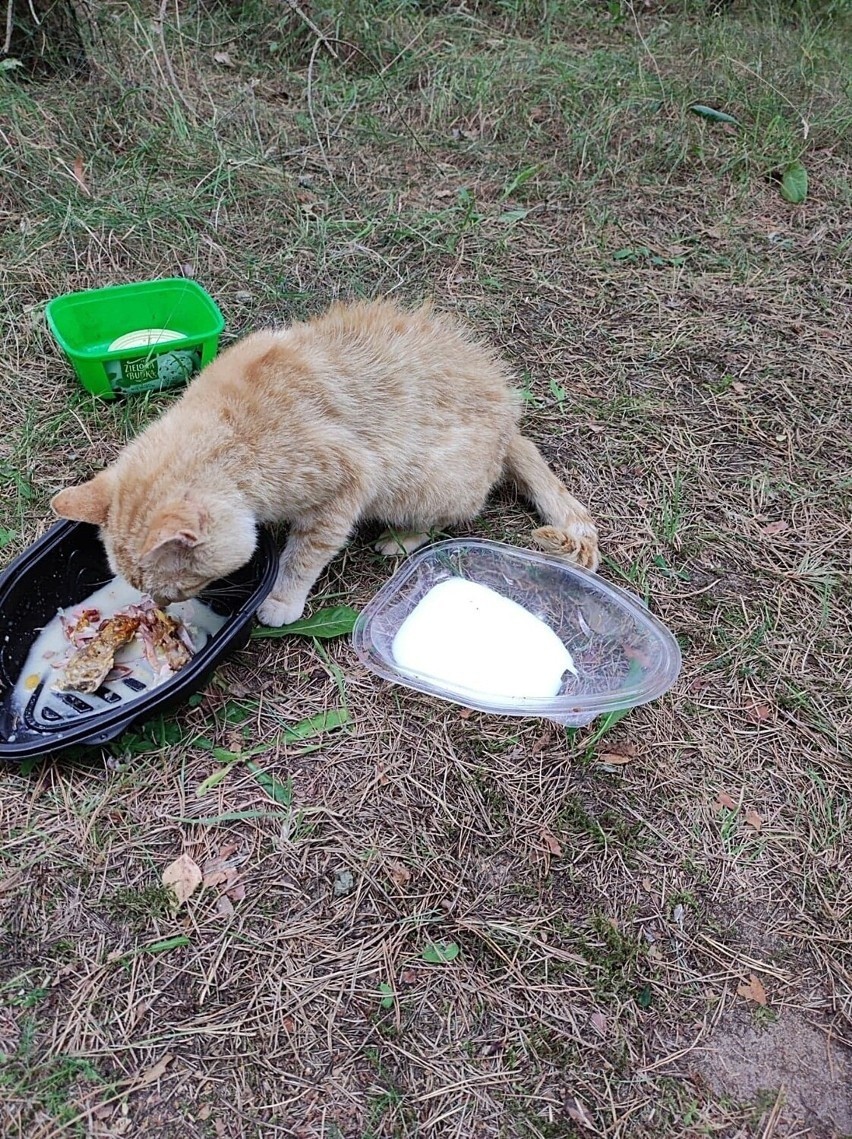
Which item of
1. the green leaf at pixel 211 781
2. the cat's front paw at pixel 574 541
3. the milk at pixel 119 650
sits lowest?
the green leaf at pixel 211 781

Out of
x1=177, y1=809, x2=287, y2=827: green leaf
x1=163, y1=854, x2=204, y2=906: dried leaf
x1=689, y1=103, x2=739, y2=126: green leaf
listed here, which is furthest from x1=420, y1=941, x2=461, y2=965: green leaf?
x1=689, y1=103, x2=739, y2=126: green leaf

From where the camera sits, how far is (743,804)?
2.63 meters

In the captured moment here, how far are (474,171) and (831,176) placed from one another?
7.87 ft

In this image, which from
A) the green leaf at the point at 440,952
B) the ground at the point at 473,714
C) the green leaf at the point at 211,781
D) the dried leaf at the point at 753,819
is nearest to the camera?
the ground at the point at 473,714

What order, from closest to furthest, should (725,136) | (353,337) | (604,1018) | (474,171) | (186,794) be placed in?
(604,1018) → (186,794) → (353,337) → (474,171) → (725,136)

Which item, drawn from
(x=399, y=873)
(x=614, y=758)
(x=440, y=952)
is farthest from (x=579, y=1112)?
(x=614, y=758)

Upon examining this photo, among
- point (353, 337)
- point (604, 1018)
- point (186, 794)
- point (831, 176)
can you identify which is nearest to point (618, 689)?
point (604, 1018)

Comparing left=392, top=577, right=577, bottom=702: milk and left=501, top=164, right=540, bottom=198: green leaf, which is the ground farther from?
left=392, top=577, right=577, bottom=702: milk

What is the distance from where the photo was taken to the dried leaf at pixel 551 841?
2432 millimetres

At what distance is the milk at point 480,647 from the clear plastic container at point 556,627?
0.13 feet

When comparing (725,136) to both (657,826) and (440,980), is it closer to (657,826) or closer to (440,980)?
(657,826)

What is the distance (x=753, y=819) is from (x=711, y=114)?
4908mm

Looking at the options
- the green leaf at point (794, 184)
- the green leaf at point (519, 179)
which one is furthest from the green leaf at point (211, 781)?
the green leaf at point (794, 184)

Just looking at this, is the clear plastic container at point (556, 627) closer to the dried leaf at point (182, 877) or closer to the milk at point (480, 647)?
the milk at point (480, 647)
